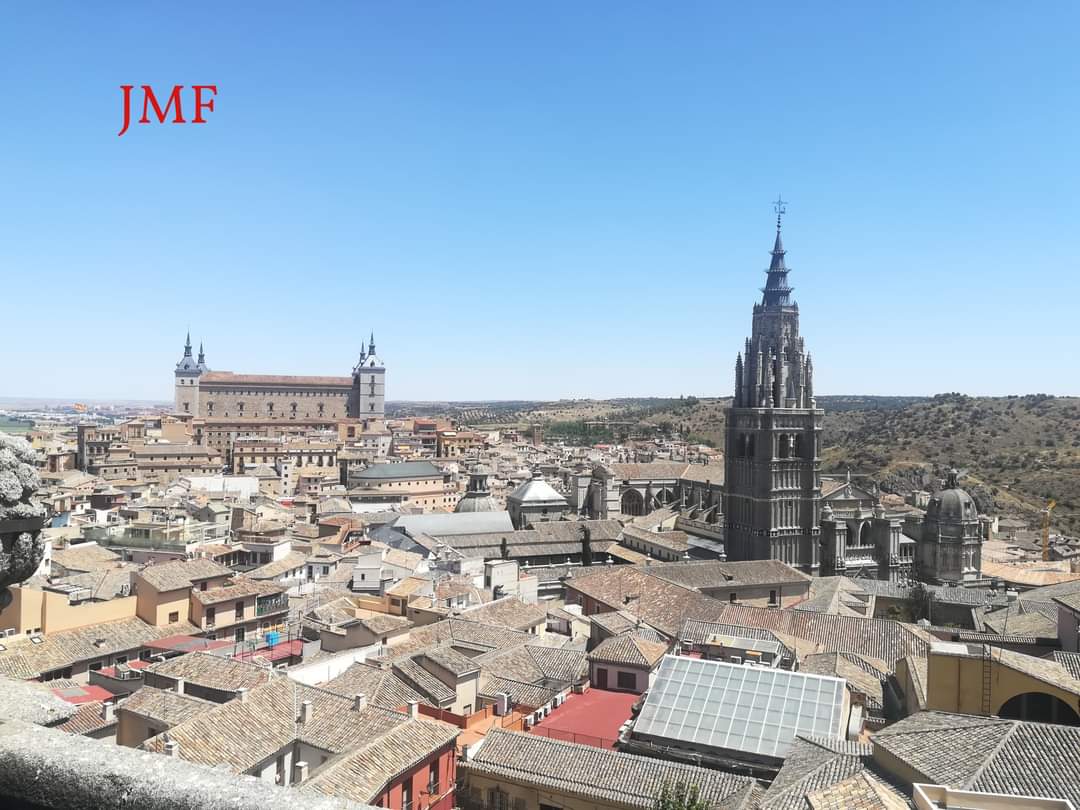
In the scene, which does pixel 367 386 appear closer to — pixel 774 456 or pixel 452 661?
pixel 774 456

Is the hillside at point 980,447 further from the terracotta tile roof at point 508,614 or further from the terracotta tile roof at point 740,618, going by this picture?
the terracotta tile roof at point 508,614

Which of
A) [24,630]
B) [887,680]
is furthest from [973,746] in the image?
[24,630]

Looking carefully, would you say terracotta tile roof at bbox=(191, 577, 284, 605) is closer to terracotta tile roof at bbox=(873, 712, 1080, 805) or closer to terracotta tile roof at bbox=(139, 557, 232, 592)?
terracotta tile roof at bbox=(139, 557, 232, 592)

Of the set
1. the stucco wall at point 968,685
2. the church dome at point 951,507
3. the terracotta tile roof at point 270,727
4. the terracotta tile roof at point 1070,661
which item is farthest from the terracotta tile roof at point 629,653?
the church dome at point 951,507

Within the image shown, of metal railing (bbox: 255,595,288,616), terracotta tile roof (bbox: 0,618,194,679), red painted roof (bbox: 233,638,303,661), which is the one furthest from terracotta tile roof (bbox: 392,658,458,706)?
metal railing (bbox: 255,595,288,616)

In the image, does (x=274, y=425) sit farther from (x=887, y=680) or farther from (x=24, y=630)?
(x=887, y=680)
